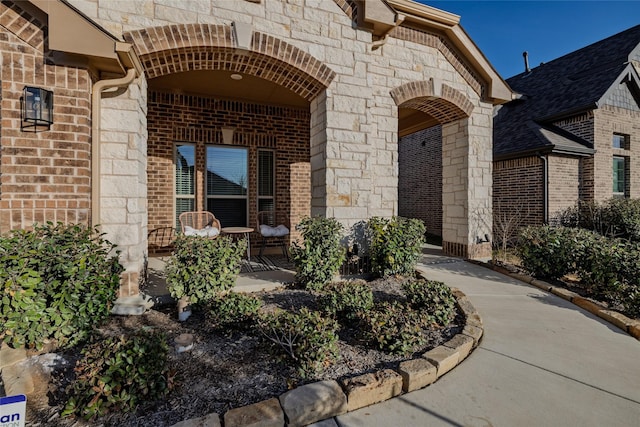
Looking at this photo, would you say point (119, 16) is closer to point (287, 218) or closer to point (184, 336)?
point (184, 336)

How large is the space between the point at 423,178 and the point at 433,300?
405 inches

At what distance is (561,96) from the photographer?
32.9 feet

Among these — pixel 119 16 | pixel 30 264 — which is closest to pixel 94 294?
pixel 30 264

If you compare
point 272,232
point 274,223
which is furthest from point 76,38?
point 274,223

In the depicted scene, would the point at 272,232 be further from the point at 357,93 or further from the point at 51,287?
the point at 51,287

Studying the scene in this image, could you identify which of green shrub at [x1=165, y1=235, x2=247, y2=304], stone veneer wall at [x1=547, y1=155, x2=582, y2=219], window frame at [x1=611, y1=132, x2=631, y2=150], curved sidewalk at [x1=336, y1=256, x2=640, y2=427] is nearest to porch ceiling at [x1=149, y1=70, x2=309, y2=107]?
green shrub at [x1=165, y1=235, x2=247, y2=304]

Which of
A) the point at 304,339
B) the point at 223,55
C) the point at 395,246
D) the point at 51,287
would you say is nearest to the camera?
the point at 304,339

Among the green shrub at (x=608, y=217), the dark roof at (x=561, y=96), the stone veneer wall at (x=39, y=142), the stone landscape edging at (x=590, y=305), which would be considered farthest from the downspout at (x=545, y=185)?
the stone veneer wall at (x=39, y=142)

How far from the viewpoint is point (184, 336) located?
2.72 metres

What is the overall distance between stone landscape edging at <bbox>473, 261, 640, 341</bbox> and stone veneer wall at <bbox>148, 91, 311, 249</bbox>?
438 cm

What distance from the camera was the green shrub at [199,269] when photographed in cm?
319

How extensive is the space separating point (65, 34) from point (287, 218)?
4.76 metres

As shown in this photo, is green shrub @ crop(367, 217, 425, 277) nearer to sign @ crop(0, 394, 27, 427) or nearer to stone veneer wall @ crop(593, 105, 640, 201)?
sign @ crop(0, 394, 27, 427)

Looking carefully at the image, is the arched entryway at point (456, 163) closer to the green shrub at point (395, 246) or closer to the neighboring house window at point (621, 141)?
the green shrub at point (395, 246)
